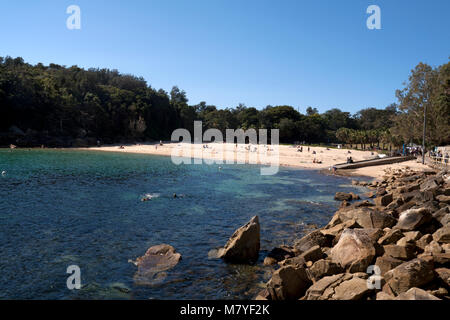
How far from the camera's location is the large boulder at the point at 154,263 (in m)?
10.5

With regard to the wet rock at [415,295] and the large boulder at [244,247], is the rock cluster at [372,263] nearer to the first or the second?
the wet rock at [415,295]

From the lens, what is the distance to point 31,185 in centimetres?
2709

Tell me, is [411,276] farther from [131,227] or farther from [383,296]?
[131,227]

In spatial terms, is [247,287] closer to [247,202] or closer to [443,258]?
[443,258]

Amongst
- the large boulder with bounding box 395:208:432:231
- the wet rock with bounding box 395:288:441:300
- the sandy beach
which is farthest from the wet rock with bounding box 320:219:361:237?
the sandy beach

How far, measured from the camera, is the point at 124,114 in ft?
297

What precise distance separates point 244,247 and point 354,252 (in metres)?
4.10

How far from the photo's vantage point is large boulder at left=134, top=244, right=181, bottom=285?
10508 mm

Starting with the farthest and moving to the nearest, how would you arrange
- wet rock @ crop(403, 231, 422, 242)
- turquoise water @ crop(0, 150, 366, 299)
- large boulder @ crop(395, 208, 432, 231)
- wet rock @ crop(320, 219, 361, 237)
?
wet rock @ crop(320, 219, 361, 237), large boulder @ crop(395, 208, 432, 231), wet rock @ crop(403, 231, 422, 242), turquoise water @ crop(0, 150, 366, 299)

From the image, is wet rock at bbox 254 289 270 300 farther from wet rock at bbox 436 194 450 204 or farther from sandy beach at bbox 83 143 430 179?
sandy beach at bbox 83 143 430 179

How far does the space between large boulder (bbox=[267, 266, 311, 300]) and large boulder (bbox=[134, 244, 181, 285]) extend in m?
3.98
